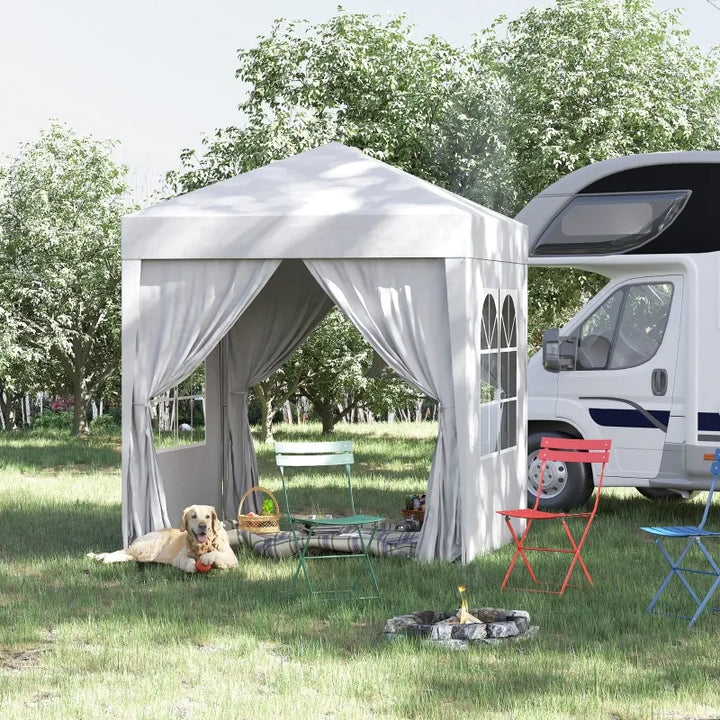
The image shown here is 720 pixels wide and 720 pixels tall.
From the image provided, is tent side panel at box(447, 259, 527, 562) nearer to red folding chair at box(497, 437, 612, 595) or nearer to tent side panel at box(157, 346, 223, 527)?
red folding chair at box(497, 437, 612, 595)

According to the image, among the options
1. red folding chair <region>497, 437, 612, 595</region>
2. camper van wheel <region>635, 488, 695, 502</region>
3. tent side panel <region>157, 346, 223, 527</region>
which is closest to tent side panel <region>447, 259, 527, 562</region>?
red folding chair <region>497, 437, 612, 595</region>

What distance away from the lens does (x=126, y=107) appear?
128ft

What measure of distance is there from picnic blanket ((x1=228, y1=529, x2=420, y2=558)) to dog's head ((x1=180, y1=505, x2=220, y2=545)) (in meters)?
0.78

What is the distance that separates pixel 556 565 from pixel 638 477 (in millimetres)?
2239

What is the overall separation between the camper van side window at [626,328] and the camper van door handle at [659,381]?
148 millimetres

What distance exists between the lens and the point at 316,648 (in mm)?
6246

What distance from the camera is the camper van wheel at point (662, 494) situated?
40.8ft

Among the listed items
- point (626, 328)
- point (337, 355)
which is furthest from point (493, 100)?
point (626, 328)

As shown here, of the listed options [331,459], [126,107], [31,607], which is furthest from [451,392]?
[126,107]

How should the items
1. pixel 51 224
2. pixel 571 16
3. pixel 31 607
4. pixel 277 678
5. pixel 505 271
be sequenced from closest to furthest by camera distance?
pixel 277 678 < pixel 31 607 < pixel 505 271 < pixel 571 16 < pixel 51 224

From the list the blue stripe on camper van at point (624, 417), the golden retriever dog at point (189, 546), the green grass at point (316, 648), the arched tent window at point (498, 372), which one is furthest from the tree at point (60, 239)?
the golden retriever dog at point (189, 546)

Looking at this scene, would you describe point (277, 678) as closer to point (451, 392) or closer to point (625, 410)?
point (451, 392)

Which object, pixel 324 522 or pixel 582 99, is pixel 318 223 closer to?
pixel 324 522

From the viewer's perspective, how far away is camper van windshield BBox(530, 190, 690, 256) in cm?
1074
